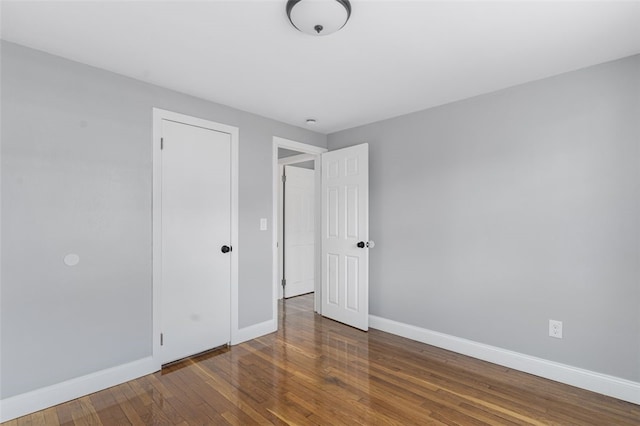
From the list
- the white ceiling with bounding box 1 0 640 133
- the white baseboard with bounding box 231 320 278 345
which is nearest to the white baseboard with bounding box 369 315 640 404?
the white baseboard with bounding box 231 320 278 345

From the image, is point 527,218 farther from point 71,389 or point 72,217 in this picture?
point 71,389

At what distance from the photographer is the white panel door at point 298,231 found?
194 inches

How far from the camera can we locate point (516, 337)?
8.59 ft

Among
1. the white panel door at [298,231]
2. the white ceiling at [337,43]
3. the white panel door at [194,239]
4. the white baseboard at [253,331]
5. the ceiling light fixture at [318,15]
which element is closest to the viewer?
the ceiling light fixture at [318,15]

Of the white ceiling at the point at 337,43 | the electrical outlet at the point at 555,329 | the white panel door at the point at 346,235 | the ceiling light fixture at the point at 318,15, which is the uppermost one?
the white ceiling at the point at 337,43

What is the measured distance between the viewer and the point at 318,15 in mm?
1634

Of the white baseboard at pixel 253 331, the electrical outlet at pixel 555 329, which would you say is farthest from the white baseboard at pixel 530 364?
the white baseboard at pixel 253 331

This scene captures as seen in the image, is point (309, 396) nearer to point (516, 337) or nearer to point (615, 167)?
point (516, 337)

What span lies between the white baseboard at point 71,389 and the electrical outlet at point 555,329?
10.8ft

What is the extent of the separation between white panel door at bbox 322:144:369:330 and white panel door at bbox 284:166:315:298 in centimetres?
109

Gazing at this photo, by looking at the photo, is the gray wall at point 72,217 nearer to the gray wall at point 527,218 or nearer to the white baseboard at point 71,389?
the white baseboard at point 71,389

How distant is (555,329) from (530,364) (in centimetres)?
37

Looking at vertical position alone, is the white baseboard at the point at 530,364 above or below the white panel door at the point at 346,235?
below

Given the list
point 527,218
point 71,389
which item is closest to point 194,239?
point 71,389
